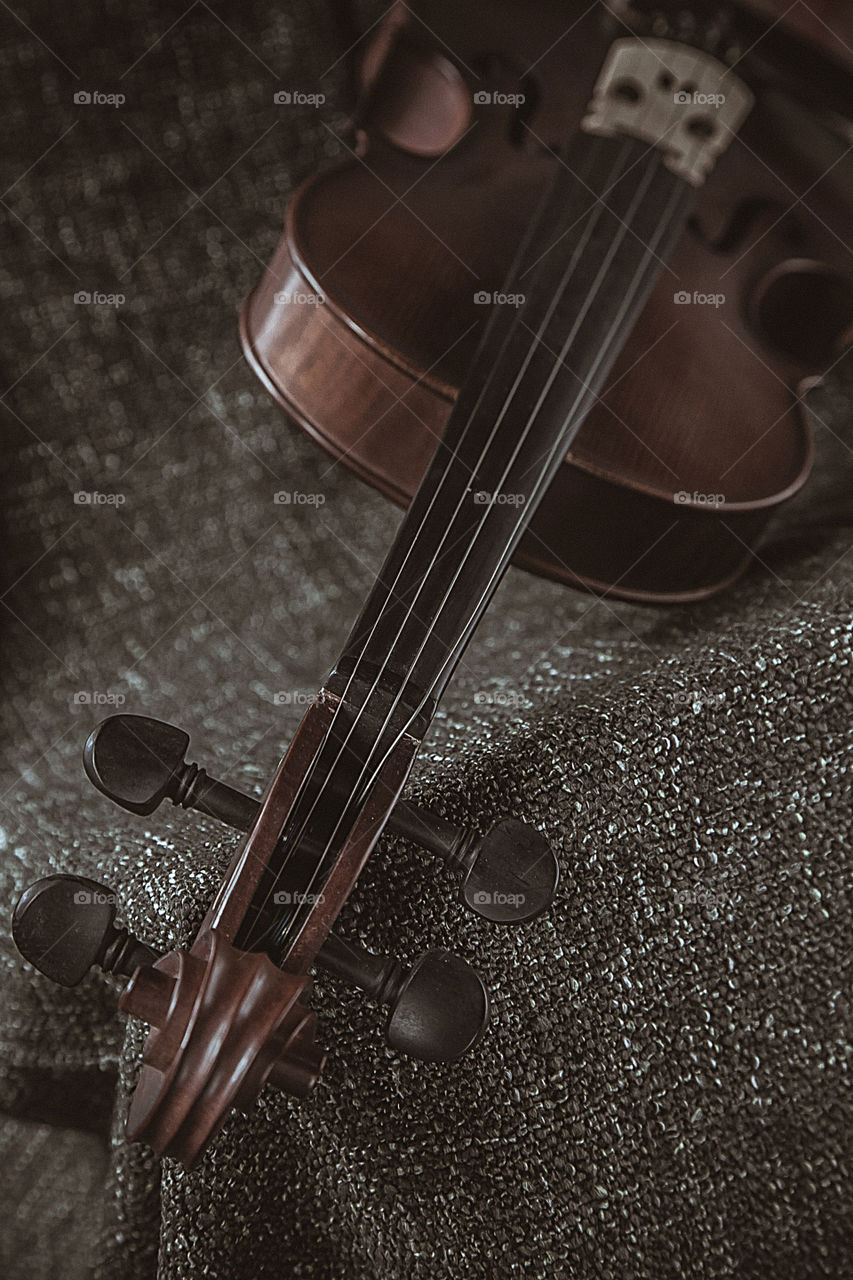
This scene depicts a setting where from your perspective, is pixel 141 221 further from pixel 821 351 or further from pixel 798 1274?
pixel 798 1274

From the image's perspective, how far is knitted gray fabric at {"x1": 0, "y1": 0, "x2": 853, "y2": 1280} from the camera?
1.77 feet

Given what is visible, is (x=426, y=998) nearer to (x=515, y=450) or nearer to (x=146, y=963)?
(x=146, y=963)

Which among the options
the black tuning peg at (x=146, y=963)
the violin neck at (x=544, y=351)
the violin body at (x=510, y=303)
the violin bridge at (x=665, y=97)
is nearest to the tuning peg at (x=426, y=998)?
the black tuning peg at (x=146, y=963)

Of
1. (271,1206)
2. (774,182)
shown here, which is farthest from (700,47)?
(271,1206)

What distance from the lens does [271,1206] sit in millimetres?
549

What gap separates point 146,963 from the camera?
0.47m

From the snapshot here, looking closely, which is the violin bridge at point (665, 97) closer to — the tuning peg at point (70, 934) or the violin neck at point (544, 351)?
the violin neck at point (544, 351)

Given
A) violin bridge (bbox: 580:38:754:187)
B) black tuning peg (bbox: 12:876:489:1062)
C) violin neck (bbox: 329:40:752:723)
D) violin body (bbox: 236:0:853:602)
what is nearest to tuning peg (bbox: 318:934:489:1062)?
black tuning peg (bbox: 12:876:489:1062)

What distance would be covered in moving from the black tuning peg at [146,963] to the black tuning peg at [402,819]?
4cm

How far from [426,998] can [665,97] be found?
0.60 m

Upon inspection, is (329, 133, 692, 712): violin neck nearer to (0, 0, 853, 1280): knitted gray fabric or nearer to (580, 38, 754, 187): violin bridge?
(580, 38, 754, 187): violin bridge

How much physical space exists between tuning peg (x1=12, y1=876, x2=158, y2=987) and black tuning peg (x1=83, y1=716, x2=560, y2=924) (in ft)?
0.18

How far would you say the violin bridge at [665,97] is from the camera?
64 centimetres

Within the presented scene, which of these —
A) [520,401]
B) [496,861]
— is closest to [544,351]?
[520,401]
